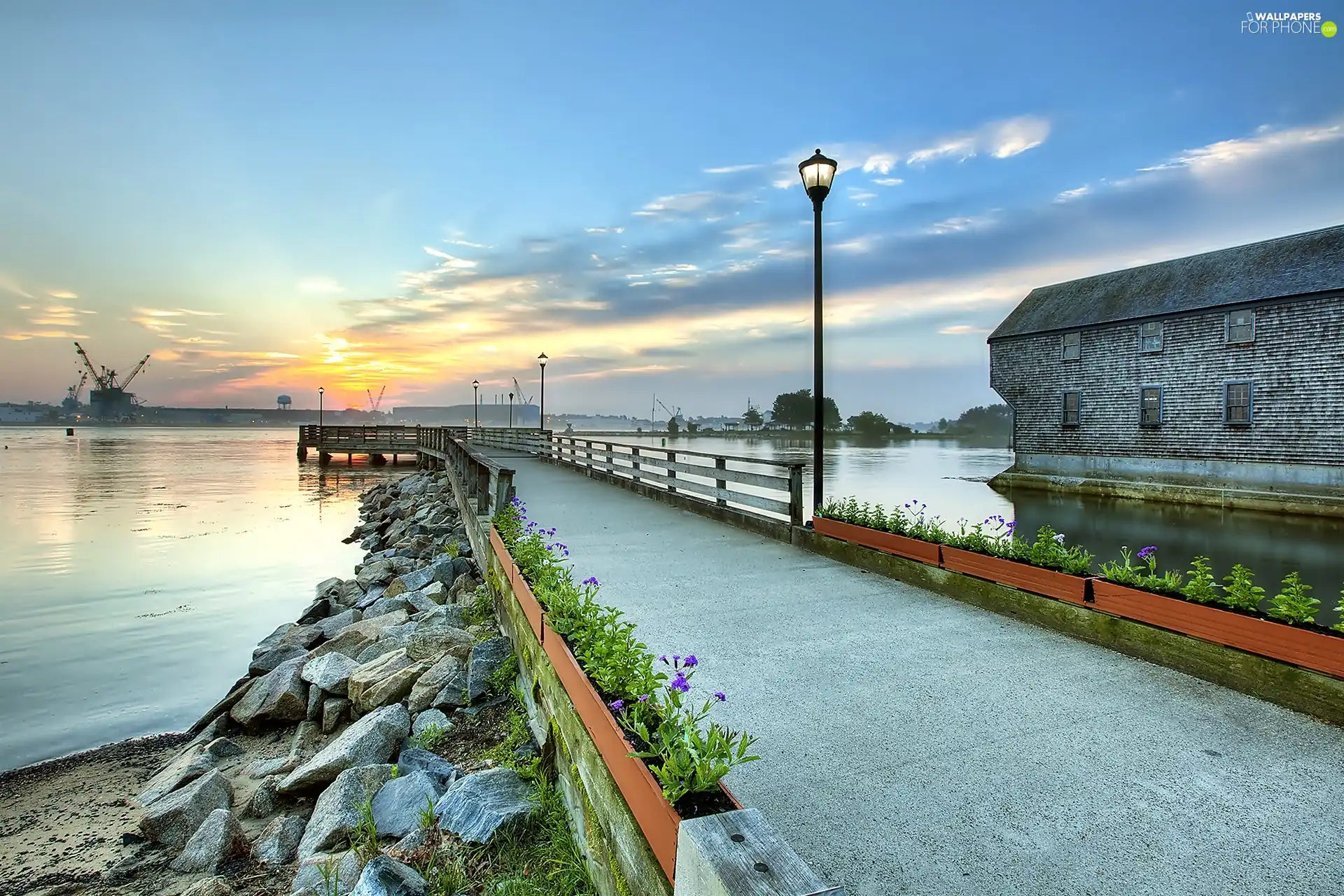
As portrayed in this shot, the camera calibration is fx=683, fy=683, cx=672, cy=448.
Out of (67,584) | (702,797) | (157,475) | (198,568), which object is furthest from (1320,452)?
(157,475)

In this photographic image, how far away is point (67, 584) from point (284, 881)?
570 inches

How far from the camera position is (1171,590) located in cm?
453

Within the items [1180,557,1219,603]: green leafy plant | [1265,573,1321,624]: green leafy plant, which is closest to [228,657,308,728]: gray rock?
[1180,557,1219,603]: green leafy plant

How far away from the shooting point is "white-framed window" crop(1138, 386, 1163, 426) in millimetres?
27312

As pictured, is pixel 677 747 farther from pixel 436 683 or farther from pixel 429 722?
pixel 436 683

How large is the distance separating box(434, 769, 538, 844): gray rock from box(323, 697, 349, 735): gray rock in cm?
296

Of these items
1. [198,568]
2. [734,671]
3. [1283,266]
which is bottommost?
[198,568]

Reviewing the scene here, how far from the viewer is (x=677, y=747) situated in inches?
98.6

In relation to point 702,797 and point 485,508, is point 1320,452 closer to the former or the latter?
point 485,508

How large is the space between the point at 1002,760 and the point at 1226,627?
6.44ft

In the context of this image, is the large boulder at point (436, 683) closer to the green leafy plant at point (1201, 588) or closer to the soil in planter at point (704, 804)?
the soil in planter at point (704, 804)

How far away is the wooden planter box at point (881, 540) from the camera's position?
6.43 meters

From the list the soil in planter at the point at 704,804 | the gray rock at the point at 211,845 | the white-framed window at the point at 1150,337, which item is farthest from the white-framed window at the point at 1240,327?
the gray rock at the point at 211,845

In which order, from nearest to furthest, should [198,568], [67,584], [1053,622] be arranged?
[1053,622] → [67,584] → [198,568]
